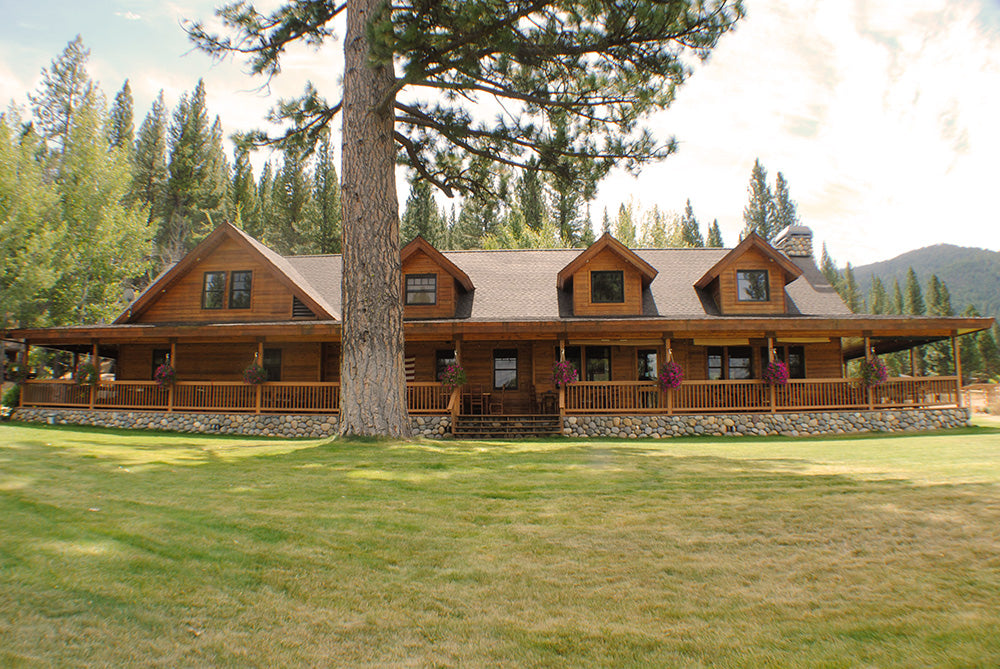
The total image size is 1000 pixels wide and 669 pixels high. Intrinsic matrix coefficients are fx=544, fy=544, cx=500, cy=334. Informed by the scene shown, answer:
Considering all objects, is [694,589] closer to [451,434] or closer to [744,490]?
[744,490]

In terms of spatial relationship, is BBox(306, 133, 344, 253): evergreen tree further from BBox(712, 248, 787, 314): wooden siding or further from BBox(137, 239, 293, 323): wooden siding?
BBox(712, 248, 787, 314): wooden siding

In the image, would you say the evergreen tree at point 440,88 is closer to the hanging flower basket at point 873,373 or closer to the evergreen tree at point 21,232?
the hanging flower basket at point 873,373

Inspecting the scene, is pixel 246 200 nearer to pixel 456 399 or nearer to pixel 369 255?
pixel 456 399

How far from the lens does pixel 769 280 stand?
17609mm

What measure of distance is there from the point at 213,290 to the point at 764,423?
58.8 feet

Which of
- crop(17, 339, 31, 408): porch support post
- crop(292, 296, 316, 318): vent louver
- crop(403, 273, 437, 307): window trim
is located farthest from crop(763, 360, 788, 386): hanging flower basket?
crop(17, 339, 31, 408): porch support post

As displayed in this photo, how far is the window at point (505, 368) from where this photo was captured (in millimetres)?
17625

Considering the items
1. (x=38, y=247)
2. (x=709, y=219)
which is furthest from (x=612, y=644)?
(x=709, y=219)

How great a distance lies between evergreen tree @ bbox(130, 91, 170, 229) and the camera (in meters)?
43.9

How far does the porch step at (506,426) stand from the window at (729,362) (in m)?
6.05

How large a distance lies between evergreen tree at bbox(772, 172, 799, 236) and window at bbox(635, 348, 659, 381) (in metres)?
56.0

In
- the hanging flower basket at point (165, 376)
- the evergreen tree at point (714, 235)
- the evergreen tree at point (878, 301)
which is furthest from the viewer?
the evergreen tree at point (878, 301)

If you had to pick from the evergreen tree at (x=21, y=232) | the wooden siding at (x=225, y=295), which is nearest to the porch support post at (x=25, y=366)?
the wooden siding at (x=225, y=295)

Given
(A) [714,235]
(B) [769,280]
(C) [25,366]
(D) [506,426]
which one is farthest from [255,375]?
(A) [714,235]
